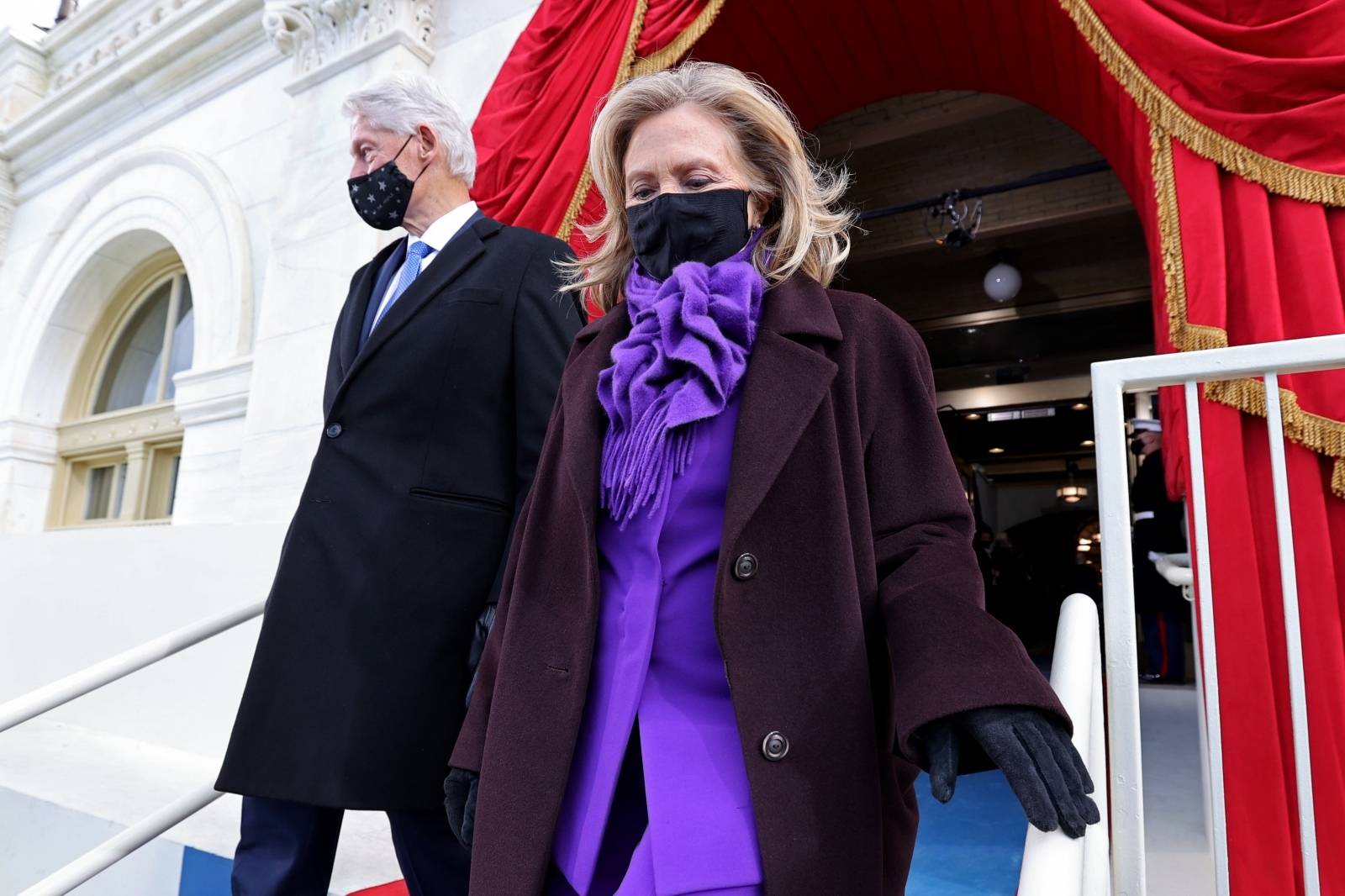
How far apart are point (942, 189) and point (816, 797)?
751cm

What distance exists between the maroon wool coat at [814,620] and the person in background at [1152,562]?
4.41 meters

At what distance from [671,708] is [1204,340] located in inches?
85.3

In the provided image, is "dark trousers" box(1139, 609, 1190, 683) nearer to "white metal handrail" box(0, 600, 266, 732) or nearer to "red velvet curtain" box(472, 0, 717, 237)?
"red velvet curtain" box(472, 0, 717, 237)

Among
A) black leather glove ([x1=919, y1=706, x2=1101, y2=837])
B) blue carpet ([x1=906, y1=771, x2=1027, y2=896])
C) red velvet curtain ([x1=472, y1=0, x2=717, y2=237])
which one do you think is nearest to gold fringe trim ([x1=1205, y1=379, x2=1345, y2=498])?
blue carpet ([x1=906, y1=771, x2=1027, y2=896])

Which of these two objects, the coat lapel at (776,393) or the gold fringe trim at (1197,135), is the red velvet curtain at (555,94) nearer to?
the gold fringe trim at (1197,135)

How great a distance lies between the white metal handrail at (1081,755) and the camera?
0.72m

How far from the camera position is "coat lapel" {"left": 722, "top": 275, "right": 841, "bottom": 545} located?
39.4 inches

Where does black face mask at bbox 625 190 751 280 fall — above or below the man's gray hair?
below

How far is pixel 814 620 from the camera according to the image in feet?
3.22

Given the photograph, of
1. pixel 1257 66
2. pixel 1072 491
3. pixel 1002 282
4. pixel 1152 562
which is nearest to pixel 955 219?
pixel 1002 282

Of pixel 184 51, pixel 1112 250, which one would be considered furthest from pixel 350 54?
pixel 1112 250

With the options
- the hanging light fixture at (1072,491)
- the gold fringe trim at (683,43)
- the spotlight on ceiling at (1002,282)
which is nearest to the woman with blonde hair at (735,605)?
the gold fringe trim at (683,43)

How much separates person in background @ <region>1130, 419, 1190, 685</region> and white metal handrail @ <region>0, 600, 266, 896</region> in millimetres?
4710

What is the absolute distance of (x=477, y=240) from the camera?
1.75m
